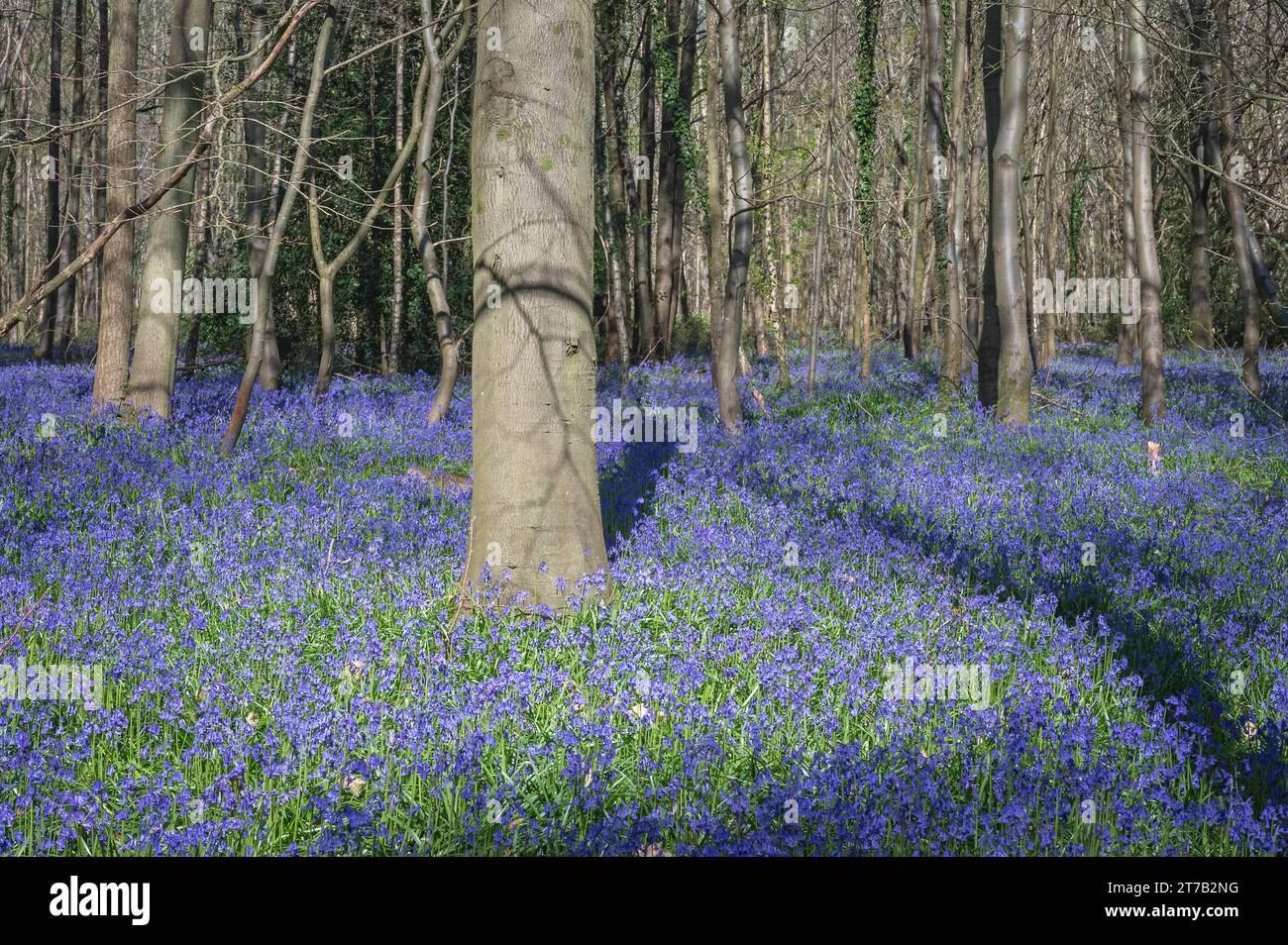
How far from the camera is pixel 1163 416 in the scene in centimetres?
1330

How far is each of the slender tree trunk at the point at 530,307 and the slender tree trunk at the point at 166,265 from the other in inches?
269

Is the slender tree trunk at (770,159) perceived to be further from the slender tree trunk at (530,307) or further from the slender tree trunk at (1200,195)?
the slender tree trunk at (530,307)

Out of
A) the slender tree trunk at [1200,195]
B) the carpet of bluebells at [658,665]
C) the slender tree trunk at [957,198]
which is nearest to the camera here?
the carpet of bluebells at [658,665]

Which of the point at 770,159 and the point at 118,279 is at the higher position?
the point at 770,159

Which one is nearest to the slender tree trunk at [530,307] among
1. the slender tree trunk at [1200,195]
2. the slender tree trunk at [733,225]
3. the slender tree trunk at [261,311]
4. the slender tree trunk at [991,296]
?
the slender tree trunk at [261,311]

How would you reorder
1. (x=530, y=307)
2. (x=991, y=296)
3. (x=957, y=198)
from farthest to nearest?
(x=957, y=198) → (x=991, y=296) → (x=530, y=307)

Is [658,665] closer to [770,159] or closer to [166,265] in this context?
[166,265]

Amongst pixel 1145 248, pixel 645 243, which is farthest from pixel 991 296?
pixel 645 243

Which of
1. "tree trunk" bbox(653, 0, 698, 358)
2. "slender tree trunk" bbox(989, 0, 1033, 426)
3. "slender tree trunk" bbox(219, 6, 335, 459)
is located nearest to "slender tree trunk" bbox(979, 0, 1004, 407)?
"slender tree trunk" bbox(989, 0, 1033, 426)

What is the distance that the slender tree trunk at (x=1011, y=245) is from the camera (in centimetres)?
1268

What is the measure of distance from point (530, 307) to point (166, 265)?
7.36 meters

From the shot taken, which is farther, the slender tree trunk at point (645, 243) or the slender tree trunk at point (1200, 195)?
the slender tree trunk at point (645, 243)

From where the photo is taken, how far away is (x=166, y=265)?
36.2 feet

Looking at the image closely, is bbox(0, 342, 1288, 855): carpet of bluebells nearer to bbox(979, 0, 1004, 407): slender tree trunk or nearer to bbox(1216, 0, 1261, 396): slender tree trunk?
bbox(979, 0, 1004, 407): slender tree trunk
